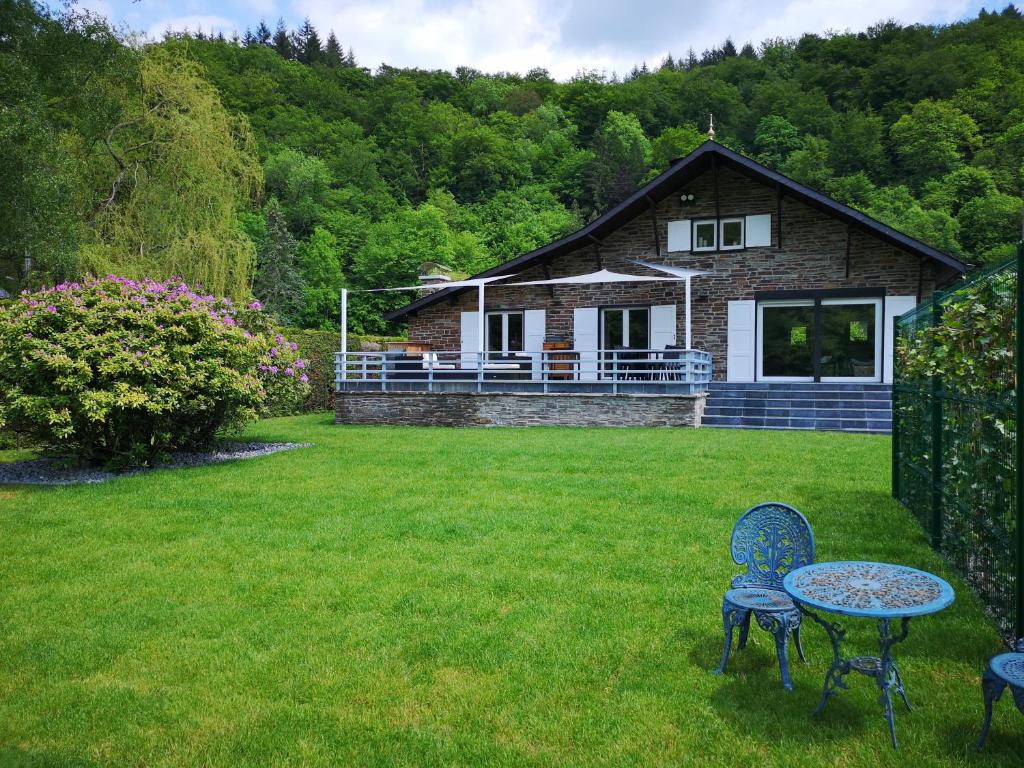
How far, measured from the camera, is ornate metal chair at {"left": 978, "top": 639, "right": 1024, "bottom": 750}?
8.58 feet

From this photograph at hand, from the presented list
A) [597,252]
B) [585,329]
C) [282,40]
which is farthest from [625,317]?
[282,40]

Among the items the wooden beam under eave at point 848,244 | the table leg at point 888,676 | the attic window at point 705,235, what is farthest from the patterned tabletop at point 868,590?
the attic window at point 705,235

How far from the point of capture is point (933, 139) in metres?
38.2

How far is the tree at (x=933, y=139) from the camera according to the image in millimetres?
37781

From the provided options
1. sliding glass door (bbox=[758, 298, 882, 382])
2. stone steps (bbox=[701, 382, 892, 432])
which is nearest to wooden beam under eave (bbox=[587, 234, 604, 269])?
sliding glass door (bbox=[758, 298, 882, 382])

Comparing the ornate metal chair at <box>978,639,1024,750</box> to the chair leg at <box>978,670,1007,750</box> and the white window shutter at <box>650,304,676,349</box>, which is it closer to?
the chair leg at <box>978,670,1007,750</box>

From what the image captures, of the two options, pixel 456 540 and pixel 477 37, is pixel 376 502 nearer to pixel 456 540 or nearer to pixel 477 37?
pixel 456 540

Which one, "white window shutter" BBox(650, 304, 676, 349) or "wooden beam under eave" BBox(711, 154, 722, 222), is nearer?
"wooden beam under eave" BBox(711, 154, 722, 222)

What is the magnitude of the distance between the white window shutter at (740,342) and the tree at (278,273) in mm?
27395

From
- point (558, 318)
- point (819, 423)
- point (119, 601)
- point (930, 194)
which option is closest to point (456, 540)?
point (119, 601)

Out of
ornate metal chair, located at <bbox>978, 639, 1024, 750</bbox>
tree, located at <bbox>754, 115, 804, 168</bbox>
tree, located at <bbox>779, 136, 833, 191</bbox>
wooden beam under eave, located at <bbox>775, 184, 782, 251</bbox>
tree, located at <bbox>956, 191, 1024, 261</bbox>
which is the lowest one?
ornate metal chair, located at <bbox>978, 639, 1024, 750</bbox>

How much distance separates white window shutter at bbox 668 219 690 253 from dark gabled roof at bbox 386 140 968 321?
761 mm

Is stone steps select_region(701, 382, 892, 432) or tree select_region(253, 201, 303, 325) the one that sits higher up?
tree select_region(253, 201, 303, 325)

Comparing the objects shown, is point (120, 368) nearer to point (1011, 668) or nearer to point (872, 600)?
point (872, 600)
